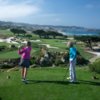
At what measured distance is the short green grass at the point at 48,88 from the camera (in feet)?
36.5

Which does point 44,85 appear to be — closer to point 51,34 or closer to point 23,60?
point 23,60

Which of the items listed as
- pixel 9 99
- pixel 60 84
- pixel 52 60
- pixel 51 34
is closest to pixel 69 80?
pixel 60 84

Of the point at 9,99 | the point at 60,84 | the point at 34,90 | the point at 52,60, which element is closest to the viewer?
the point at 9,99

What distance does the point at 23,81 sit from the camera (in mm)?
13055

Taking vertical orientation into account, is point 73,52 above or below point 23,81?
above

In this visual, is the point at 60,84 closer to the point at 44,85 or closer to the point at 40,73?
the point at 44,85

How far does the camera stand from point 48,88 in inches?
479

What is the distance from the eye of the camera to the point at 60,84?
12.8 metres

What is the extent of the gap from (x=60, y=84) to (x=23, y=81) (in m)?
1.65

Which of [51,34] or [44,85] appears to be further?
[51,34]

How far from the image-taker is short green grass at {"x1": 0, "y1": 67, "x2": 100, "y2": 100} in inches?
438

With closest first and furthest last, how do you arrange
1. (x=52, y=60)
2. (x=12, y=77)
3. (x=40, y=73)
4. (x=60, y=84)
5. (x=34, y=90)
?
(x=34, y=90)
(x=60, y=84)
(x=12, y=77)
(x=40, y=73)
(x=52, y=60)

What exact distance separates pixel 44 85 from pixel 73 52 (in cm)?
194

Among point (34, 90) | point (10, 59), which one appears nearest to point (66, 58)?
point (10, 59)
